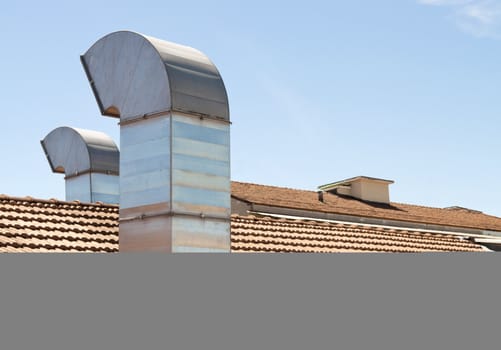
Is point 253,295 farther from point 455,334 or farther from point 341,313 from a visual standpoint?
point 455,334

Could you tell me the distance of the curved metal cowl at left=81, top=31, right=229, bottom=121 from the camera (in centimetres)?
971

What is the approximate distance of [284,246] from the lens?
13312 mm

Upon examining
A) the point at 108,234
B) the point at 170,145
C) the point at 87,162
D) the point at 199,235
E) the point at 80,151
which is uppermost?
the point at 80,151

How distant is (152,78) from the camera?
9.84 meters

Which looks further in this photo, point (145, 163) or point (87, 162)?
point (87, 162)

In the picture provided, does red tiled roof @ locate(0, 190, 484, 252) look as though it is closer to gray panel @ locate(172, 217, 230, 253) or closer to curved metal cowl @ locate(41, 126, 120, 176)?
gray panel @ locate(172, 217, 230, 253)

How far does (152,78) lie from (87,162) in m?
5.49

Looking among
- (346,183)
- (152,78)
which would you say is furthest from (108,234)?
(346,183)

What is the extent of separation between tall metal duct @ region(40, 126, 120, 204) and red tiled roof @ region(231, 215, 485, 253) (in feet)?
8.88

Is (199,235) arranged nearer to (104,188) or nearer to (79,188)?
(104,188)

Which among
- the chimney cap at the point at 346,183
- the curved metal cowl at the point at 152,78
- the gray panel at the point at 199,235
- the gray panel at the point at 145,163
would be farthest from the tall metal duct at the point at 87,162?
the chimney cap at the point at 346,183

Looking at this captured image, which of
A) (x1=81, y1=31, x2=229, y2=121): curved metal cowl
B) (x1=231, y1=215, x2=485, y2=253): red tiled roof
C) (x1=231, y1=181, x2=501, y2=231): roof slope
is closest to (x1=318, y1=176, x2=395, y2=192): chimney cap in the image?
(x1=231, y1=181, x2=501, y2=231): roof slope

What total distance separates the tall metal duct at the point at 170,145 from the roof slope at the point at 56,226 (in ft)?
2.99

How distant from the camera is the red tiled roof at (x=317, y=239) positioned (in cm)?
1321
